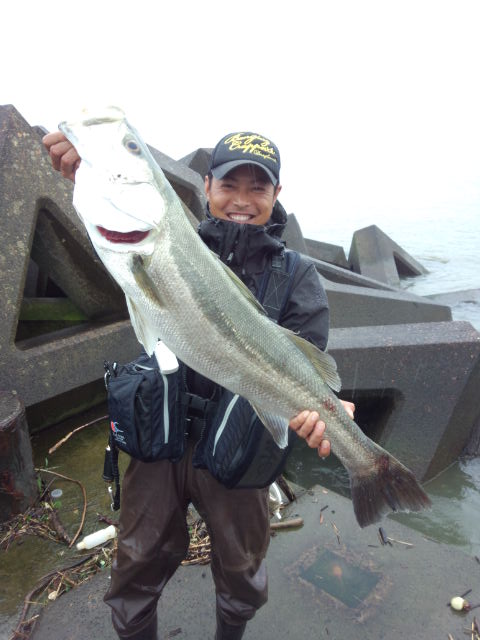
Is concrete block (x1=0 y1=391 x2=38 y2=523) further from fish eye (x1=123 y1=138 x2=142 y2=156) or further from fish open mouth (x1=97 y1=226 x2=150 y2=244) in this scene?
fish eye (x1=123 y1=138 x2=142 y2=156)

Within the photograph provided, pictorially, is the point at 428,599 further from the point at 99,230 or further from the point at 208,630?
the point at 99,230

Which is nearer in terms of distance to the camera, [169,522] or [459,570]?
[169,522]

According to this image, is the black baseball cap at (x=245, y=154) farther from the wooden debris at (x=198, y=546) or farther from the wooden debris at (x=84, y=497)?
the wooden debris at (x=84, y=497)

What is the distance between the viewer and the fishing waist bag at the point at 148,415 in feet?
7.70

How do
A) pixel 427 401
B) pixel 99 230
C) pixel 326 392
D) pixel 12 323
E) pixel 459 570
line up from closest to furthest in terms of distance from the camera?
pixel 99 230 < pixel 326 392 < pixel 459 570 < pixel 12 323 < pixel 427 401

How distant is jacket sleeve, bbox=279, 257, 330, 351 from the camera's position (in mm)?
2570

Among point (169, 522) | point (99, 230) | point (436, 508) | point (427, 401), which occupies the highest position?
point (99, 230)

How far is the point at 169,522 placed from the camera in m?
2.47

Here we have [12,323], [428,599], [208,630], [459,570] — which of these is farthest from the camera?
[12,323]

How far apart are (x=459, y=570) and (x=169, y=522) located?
210 cm

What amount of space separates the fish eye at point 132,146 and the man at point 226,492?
610 millimetres

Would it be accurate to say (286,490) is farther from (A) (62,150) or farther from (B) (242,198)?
(A) (62,150)

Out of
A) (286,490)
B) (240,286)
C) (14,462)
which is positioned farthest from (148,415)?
(286,490)

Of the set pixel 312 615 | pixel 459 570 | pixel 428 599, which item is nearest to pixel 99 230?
pixel 312 615
